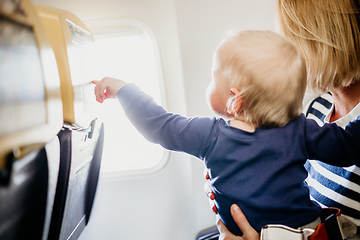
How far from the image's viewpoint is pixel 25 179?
562mm

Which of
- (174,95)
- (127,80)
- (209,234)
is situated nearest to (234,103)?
(174,95)

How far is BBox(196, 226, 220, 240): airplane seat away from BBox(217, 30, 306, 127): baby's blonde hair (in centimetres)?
103

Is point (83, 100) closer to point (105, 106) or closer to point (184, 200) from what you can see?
point (105, 106)

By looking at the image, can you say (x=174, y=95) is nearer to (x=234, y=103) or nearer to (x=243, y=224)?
(x=234, y=103)

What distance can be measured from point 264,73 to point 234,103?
0.13 meters

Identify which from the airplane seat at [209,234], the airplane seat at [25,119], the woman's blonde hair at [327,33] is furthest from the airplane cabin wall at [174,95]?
the airplane seat at [25,119]

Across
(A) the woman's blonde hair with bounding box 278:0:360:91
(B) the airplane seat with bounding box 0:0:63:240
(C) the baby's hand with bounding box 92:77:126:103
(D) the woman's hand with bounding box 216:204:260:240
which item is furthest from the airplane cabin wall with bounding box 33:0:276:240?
(B) the airplane seat with bounding box 0:0:63:240

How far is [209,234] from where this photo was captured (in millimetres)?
1641

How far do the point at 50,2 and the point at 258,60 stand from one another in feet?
3.87

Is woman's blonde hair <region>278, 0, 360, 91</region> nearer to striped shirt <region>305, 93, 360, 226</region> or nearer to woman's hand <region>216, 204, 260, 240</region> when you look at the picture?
striped shirt <region>305, 93, 360, 226</region>

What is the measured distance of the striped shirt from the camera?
3.13ft

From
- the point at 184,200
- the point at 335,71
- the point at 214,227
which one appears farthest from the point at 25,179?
the point at 214,227

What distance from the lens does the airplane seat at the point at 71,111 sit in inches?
26.6

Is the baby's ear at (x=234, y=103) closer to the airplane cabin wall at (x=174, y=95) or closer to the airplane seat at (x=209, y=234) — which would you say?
the airplane cabin wall at (x=174, y=95)
